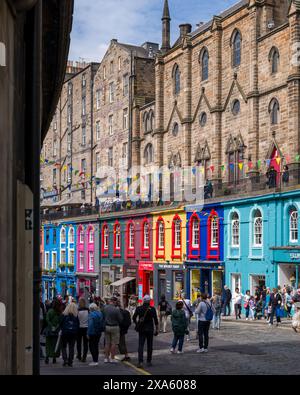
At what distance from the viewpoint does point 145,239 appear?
48.0m

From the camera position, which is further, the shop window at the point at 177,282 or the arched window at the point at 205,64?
the arched window at the point at 205,64

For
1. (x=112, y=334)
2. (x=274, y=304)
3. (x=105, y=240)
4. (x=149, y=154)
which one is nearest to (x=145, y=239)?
(x=105, y=240)

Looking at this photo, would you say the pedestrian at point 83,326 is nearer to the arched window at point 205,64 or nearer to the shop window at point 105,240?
the arched window at point 205,64

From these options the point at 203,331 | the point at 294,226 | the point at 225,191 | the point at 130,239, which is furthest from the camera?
the point at 130,239

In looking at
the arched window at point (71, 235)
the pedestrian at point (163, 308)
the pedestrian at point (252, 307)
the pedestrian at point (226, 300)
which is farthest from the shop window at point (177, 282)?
the arched window at point (71, 235)

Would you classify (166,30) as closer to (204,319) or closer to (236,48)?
(236,48)

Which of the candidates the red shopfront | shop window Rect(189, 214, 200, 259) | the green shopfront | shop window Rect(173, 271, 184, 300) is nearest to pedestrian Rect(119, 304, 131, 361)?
the green shopfront

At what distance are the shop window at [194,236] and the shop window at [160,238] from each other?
3.71 meters

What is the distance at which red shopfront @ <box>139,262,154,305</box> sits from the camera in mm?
46844

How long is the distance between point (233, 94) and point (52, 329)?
98.8 feet

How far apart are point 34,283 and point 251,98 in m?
36.5

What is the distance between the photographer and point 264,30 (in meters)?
41.5

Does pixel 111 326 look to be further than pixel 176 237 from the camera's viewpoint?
No

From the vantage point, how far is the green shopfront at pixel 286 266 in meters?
33.0
